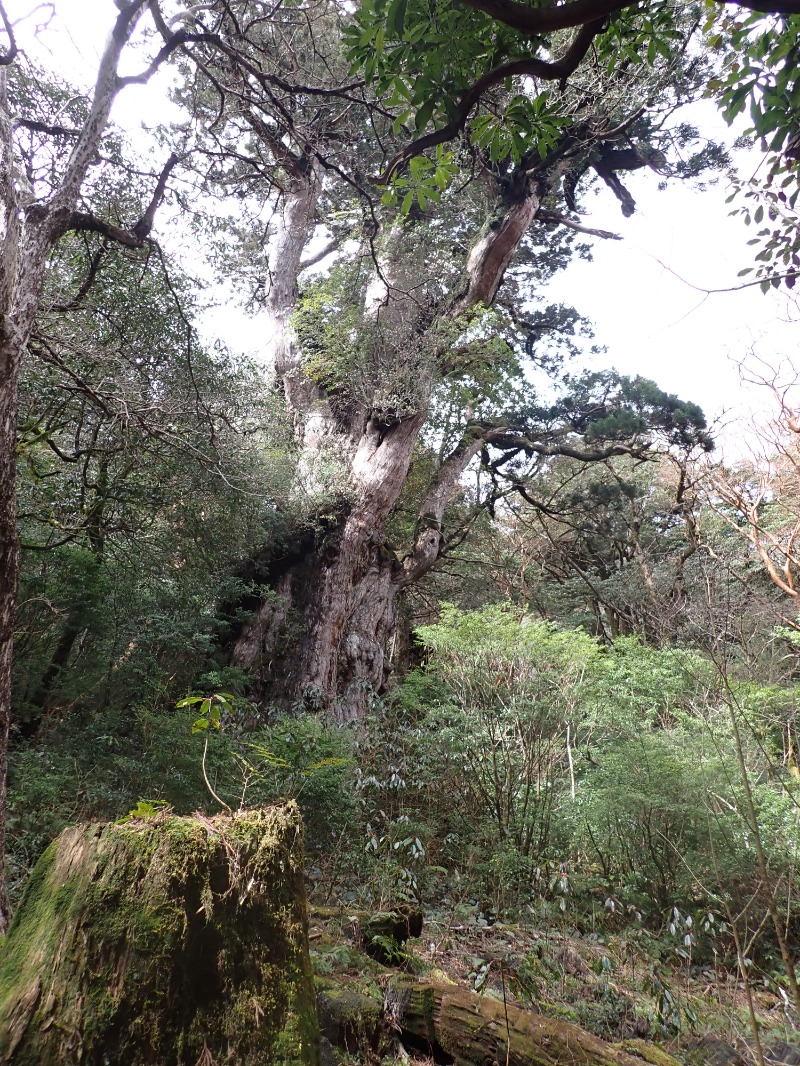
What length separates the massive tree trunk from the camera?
8219mm

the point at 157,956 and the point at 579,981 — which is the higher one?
the point at 157,956

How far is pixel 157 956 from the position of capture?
1550 mm

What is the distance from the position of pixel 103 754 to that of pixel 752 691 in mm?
7930

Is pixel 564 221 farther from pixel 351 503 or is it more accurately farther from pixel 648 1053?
pixel 648 1053

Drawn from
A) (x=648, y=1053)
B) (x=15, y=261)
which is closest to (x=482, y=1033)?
(x=648, y=1053)

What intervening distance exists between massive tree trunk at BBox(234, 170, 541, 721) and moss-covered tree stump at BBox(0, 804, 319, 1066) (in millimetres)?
5982

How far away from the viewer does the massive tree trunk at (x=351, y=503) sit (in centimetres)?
822

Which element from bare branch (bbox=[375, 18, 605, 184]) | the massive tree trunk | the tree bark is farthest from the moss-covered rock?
the massive tree trunk

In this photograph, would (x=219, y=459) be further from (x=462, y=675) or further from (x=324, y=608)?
(x=462, y=675)

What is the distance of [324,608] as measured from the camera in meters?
8.53

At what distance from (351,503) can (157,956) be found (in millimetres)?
7821

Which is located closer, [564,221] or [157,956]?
[157,956]

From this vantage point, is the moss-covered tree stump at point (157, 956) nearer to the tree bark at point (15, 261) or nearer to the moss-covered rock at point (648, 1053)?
the tree bark at point (15, 261)

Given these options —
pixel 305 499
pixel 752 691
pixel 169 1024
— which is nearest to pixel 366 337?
pixel 305 499
